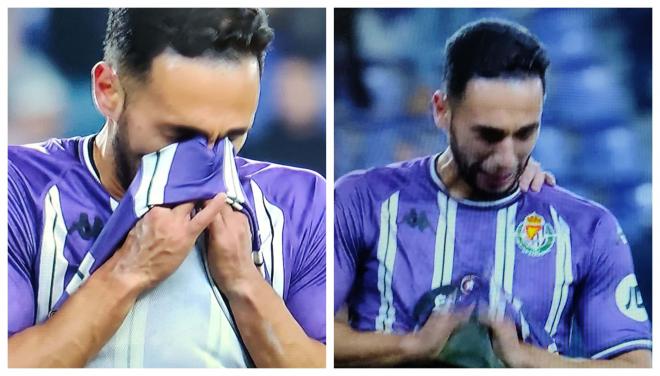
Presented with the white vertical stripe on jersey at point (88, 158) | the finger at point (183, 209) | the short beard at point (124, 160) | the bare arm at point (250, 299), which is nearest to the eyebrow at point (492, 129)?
the bare arm at point (250, 299)

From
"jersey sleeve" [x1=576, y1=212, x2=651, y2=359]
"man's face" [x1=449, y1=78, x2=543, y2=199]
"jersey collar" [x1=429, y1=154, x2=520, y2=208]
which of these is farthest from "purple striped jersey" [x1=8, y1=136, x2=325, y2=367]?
"jersey sleeve" [x1=576, y1=212, x2=651, y2=359]

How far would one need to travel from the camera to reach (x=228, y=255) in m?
2.70

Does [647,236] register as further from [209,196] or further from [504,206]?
[209,196]

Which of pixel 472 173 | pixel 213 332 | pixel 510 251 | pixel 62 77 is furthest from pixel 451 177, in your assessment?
pixel 62 77

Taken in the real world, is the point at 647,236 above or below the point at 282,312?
above

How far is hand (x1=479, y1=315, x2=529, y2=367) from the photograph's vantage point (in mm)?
2775

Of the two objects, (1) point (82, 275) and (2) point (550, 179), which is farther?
(2) point (550, 179)

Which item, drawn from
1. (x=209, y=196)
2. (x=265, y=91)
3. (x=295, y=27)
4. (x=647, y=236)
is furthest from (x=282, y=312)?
(x=647, y=236)

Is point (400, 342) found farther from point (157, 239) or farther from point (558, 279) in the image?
point (157, 239)

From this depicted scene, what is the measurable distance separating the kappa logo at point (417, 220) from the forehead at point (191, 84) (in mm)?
615

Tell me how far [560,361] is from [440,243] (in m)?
0.49

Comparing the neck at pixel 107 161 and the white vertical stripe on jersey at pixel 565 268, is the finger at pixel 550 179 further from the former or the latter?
the neck at pixel 107 161
